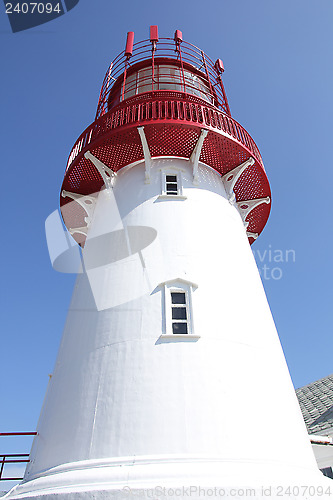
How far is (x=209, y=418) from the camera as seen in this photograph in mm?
5531

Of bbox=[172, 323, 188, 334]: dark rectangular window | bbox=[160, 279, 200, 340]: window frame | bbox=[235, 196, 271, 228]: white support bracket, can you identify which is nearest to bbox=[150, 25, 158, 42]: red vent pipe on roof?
bbox=[235, 196, 271, 228]: white support bracket

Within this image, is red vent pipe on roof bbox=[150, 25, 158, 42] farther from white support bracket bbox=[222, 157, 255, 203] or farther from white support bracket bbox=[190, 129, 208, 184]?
Answer: white support bracket bbox=[222, 157, 255, 203]

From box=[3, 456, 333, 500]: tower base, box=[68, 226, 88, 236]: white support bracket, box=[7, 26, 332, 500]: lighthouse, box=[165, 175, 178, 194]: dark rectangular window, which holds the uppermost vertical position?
box=[68, 226, 88, 236]: white support bracket

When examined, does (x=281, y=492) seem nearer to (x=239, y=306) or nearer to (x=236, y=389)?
(x=236, y=389)

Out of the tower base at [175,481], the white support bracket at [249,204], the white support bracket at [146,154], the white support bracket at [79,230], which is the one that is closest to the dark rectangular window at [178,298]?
the tower base at [175,481]

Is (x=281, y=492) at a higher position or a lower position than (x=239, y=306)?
lower

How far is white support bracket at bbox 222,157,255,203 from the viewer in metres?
10.2

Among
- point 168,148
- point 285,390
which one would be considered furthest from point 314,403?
point 168,148

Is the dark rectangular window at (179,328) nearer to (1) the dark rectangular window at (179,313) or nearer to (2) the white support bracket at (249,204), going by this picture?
(1) the dark rectangular window at (179,313)

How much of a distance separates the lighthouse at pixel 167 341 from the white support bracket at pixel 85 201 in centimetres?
6

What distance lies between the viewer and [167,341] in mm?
6254

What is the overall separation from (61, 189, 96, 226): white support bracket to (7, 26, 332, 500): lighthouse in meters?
0.06

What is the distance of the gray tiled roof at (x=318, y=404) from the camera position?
442 inches

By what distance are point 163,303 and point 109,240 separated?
97.2 inches
